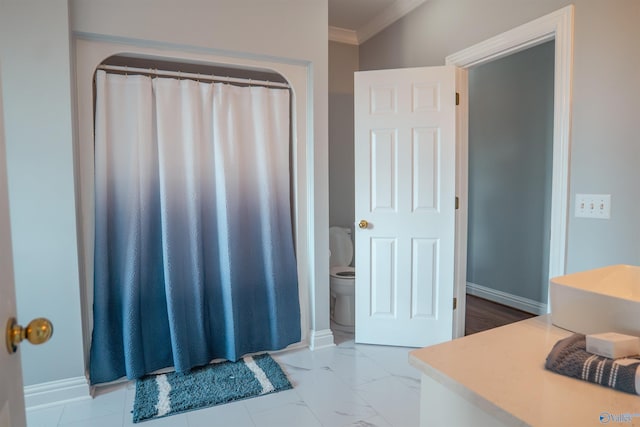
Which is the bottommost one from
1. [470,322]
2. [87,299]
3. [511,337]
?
[470,322]

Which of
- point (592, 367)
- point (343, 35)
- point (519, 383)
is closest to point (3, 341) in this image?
point (519, 383)

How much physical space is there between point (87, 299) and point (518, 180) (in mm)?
3637

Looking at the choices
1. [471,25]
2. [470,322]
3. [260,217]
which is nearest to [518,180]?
[470,322]

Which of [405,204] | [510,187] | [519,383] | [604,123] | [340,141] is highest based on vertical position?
[340,141]

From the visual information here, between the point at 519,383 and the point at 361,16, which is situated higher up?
the point at 361,16

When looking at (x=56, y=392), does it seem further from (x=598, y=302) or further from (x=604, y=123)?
(x=604, y=123)

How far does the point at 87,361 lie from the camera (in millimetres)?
2117

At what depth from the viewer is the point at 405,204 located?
104 inches

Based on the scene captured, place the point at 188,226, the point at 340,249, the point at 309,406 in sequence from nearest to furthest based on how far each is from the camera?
1. the point at 309,406
2. the point at 188,226
3. the point at 340,249

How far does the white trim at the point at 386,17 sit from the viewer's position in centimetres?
310

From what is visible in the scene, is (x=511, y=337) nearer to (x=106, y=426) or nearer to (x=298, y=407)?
(x=298, y=407)

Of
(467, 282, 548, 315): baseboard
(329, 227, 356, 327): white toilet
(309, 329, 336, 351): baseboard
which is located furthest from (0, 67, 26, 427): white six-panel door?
(467, 282, 548, 315): baseboard

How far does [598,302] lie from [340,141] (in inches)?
117

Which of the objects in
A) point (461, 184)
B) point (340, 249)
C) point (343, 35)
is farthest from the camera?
point (343, 35)
